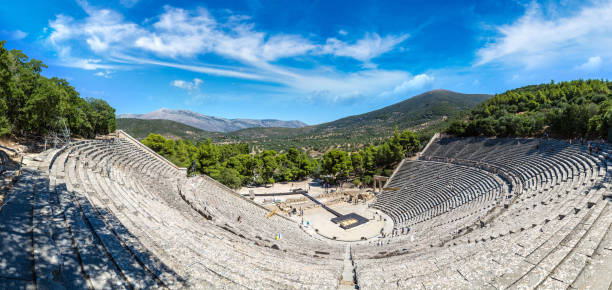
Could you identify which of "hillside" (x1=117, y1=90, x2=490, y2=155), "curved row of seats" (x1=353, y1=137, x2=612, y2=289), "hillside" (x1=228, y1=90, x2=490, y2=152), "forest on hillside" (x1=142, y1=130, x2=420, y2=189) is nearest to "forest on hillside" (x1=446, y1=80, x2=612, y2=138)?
"curved row of seats" (x1=353, y1=137, x2=612, y2=289)

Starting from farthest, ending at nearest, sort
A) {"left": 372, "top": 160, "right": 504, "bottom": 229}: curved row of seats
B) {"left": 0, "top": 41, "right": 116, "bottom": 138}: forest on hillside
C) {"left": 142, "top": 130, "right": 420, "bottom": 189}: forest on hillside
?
{"left": 142, "top": 130, "right": 420, "bottom": 189}: forest on hillside
{"left": 372, "top": 160, "right": 504, "bottom": 229}: curved row of seats
{"left": 0, "top": 41, "right": 116, "bottom": 138}: forest on hillside

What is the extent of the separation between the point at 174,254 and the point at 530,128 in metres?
42.0

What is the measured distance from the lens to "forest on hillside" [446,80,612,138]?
2591 cm

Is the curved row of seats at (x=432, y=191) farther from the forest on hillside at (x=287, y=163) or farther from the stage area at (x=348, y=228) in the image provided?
the forest on hillside at (x=287, y=163)

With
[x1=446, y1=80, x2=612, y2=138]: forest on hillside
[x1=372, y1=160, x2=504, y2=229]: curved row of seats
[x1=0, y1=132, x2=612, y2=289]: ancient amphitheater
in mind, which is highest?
[x1=446, y1=80, x2=612, y2=138]: forest on hillside

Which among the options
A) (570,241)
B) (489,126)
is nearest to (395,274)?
(570,241)

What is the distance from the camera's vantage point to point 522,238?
8734 millimetres

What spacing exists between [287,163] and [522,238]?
39.7 meters

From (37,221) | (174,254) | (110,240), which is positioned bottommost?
(174,254)

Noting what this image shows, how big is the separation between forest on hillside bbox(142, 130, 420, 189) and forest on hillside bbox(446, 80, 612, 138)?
445 inches

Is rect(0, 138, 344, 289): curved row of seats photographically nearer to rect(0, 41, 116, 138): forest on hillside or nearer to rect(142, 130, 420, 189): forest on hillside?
rect(0, 41, 116, 138): forest on hillside

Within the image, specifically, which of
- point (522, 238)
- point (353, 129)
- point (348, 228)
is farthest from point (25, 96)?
point (353, 129)

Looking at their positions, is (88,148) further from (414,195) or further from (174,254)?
(414,195)

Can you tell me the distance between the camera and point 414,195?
27.5m
